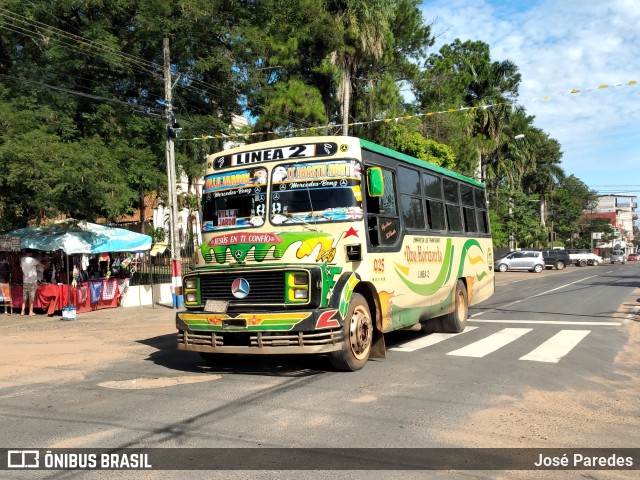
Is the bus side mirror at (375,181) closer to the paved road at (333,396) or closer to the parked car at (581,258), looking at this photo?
the paved road at (333,396)

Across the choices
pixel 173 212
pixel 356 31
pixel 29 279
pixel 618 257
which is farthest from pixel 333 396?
pixel 618 257

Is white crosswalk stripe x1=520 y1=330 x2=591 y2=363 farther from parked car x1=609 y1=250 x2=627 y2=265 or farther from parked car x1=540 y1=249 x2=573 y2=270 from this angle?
parked car x1=609 y1=250 x2=627 y2=265

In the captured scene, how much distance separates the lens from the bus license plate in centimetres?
711

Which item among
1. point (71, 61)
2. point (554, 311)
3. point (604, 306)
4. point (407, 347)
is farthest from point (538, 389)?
point (71, 61)

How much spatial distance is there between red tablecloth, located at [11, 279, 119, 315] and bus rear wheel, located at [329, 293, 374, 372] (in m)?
11.2

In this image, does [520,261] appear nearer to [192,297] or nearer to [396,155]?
[396,155]

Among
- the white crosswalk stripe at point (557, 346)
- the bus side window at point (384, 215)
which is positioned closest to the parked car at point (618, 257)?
the white crosswalk stripe at point (557, 346)

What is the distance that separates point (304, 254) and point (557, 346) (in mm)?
5293

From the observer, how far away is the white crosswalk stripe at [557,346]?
8789mm

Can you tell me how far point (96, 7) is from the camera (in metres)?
20.0

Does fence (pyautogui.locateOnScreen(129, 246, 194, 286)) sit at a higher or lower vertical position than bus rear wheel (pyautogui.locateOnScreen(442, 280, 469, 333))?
higher

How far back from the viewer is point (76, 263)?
17797 millimetres

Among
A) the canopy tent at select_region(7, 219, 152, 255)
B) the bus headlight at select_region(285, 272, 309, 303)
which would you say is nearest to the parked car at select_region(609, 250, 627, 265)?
the canopy tent at select_region(7, 219, 152, 255)

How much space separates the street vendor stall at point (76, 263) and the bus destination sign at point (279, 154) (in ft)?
30.6
